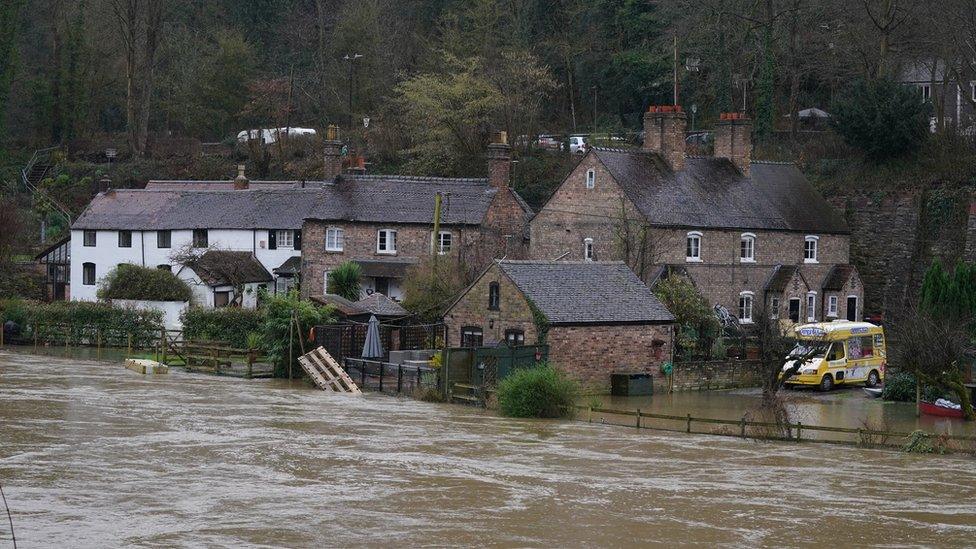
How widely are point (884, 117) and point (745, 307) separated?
32.5 feet

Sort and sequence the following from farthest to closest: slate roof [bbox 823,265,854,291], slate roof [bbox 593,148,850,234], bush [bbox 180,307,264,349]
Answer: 1. slate roof [bbox 823,265,854,291]
2. slate roof [bbox 593,148,850,234]
3. bush [bbox 180,307,264,349]

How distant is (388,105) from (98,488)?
166ft

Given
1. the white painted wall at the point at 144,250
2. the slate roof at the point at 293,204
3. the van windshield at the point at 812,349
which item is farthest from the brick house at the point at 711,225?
the white painted wall at the point at 144,250

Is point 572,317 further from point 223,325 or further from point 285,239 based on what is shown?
point 285,239

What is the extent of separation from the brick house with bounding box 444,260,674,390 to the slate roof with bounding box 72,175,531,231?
528 inches

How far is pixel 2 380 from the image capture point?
137 ft

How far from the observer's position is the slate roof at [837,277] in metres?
52.5

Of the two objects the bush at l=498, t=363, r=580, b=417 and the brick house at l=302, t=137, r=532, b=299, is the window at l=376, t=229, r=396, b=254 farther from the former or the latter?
the bush at l=498, t=363, r=580, b=417

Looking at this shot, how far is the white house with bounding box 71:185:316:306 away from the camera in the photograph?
193ft

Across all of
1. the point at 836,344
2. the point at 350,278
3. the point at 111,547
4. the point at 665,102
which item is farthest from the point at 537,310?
the point at 665,102

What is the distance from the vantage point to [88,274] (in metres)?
61.2

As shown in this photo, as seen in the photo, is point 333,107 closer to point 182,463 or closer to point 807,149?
point 807,149

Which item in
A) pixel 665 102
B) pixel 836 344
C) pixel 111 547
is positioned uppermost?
pixel 665 102

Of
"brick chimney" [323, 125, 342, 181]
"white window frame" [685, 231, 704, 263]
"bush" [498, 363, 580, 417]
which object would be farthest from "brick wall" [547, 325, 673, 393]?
"brick chimney" [323, 125, 342, 181]
